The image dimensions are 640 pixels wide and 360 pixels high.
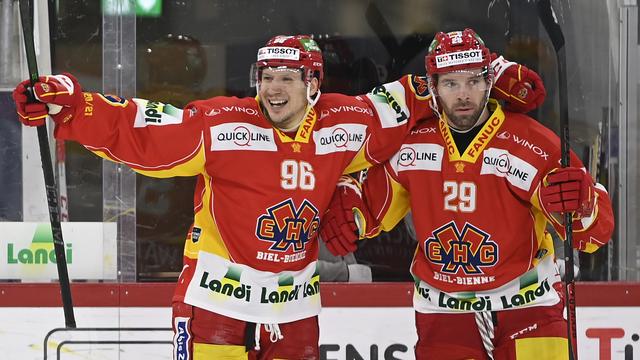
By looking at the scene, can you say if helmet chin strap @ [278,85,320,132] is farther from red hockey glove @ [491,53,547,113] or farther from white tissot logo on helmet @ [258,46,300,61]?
red hockey glove @ [491,53,547,113]

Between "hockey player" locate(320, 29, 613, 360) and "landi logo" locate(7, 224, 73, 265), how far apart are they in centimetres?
140

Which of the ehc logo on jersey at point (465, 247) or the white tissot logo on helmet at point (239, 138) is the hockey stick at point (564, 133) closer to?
the ehc logo on jersey at point (465, 247)

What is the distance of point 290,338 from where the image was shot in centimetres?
300

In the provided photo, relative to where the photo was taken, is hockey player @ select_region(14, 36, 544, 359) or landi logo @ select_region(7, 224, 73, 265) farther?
landi logo @ select_region(7, 224, 73, 265)

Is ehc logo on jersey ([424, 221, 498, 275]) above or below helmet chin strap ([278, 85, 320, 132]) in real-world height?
below

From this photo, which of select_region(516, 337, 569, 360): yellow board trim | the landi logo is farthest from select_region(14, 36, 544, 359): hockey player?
the landi logo

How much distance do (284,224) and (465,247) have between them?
50 cm

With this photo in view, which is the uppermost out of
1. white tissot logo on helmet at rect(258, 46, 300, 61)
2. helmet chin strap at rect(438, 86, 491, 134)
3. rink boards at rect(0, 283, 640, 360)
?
white tissot logo on helmet at rect(258, 46, 300, 61)

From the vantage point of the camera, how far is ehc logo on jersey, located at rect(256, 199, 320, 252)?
2.96 metres

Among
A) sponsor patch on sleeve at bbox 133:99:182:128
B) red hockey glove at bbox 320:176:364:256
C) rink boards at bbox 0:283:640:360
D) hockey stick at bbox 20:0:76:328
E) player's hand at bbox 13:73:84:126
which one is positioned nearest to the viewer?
player's hand at bbox 13:73:84:126

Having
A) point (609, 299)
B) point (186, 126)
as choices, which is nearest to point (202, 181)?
point (186, 126)

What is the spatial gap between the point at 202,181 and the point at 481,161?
30.7 inches

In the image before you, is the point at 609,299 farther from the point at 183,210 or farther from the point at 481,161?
the point at 183,210

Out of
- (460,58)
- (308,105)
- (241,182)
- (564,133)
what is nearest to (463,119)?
(460,58)
